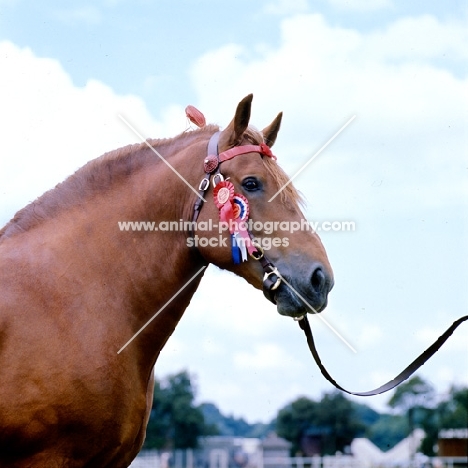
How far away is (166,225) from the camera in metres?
6.20

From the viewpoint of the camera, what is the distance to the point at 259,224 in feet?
19.4

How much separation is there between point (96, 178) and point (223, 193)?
1.11 metres

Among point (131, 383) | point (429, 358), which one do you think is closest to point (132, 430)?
point (131, 383)

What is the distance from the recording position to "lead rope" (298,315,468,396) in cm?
625

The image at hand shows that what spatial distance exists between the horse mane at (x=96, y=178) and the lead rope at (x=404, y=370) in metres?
1.10

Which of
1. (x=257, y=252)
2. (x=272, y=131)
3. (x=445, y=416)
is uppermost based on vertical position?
(x=445, y=416)

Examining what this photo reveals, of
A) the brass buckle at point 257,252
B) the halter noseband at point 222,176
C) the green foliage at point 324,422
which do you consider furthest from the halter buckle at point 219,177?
the green foliage at point 324,422

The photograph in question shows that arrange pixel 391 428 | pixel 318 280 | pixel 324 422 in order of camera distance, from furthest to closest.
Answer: pixel 391 428 < pixel 324 422 < pixel 318 280

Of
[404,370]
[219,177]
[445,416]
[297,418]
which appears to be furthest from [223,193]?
[297,418]

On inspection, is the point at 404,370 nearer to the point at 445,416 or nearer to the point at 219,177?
the point at 219,177

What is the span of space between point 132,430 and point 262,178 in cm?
217

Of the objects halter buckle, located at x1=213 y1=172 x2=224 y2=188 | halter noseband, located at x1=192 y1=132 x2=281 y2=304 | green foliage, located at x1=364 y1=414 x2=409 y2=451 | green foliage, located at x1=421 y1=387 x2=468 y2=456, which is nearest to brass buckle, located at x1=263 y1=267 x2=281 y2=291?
halter noseband, located at x1=192 y1=132 x2=281 y2=304

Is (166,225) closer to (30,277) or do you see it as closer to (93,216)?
(93,216)

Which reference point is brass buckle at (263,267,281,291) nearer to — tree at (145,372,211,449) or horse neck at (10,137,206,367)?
horse neck at (10,137,206,367)
